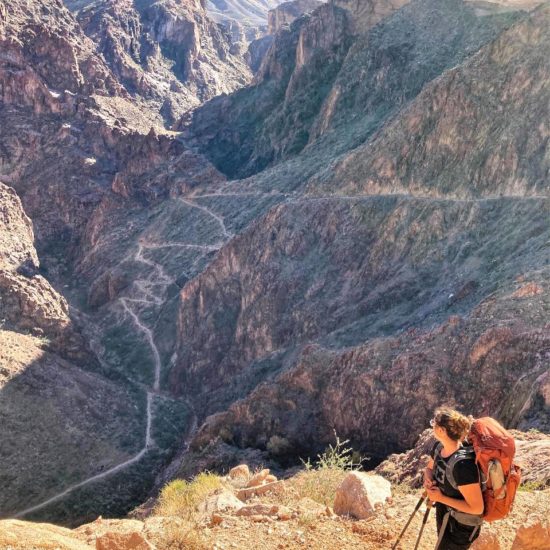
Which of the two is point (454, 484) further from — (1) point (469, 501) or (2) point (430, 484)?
(2) point (430, 484)

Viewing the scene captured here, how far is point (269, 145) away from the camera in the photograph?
71.3m

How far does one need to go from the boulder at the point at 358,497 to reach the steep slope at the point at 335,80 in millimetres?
40524

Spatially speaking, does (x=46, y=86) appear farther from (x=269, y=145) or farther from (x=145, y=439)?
(x=145, y=439)

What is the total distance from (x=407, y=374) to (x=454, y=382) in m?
1.86

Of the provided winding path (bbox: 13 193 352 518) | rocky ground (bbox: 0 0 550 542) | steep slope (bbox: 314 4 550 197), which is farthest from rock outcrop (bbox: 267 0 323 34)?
steep slope (bbox: 314 4 550 197)

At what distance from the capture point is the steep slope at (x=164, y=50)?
107688 millimetres

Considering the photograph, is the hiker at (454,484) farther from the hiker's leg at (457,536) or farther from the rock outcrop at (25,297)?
the rock outcrop at (25,297)

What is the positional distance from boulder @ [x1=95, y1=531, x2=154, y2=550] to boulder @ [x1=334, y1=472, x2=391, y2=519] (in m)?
2.83

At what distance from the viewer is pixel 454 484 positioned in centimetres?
536

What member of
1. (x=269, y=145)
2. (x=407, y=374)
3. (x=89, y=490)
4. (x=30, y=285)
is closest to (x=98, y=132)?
(x=269, y=145)

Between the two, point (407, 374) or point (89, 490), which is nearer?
point (407, 374)

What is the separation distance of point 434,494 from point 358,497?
289 centimetres

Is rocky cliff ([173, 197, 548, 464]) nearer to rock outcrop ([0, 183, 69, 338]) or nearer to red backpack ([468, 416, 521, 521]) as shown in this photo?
red backpack ([468, 416, 521, 521])

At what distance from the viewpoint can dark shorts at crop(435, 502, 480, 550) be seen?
18.3ft
